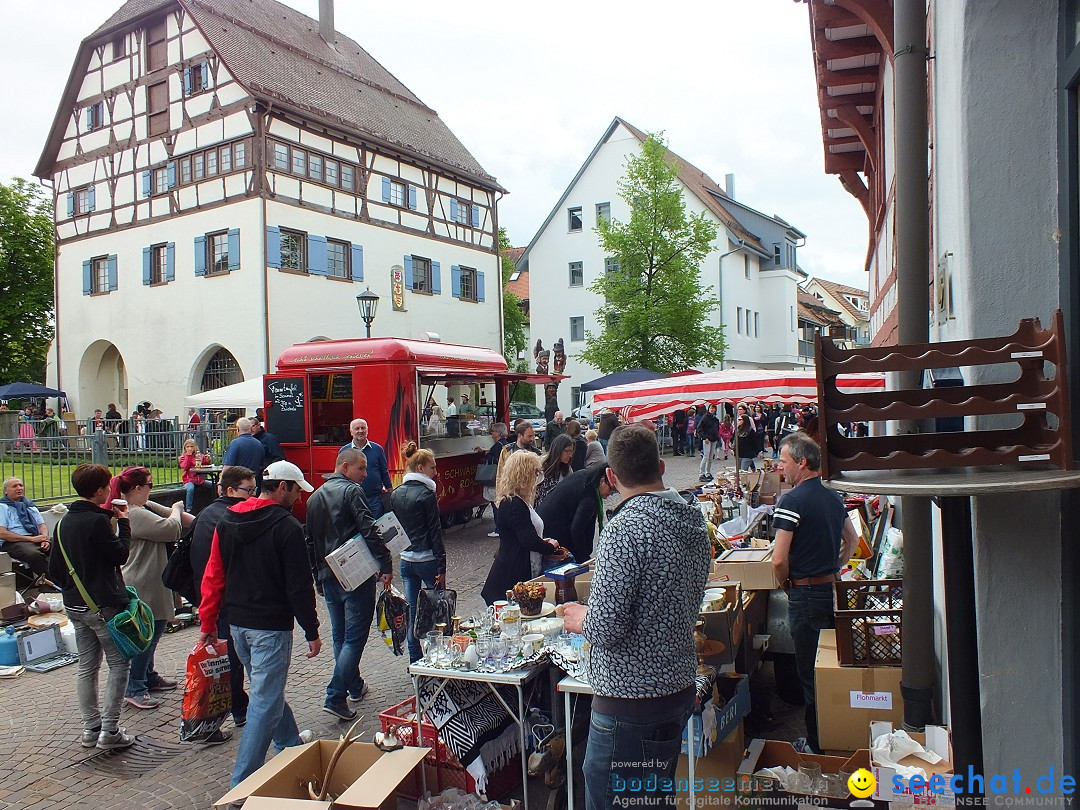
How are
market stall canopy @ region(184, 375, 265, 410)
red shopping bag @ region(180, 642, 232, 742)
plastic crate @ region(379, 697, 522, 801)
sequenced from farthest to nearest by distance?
market stall canopy @ region(184, 375, 265, 410) < red shopping bag @ region(180, 642, 232, 742) < plastic crate @ region(379, 697, 522, 801)

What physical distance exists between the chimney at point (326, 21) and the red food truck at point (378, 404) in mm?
21832

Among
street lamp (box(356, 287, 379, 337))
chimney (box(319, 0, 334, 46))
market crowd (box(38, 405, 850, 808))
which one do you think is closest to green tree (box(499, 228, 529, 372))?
chimney (box(319, 0, 334, 46))

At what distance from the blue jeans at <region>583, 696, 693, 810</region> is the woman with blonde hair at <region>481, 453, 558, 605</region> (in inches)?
107

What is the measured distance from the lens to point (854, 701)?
441 cm

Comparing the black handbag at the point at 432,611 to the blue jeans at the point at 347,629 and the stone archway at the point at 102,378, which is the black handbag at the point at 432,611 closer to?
the blue jeans at the point at 347,629

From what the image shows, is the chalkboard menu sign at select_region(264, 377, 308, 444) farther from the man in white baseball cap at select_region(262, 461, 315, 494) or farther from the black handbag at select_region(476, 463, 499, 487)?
the man in white baseball cap at select_region(262, 461, 315, 494)

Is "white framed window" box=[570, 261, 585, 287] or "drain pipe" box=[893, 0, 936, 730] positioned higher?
"white framed window" box=[570, 261, 585, 287]

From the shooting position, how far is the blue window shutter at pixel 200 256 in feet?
77.9

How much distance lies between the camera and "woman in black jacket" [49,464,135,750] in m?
5.19

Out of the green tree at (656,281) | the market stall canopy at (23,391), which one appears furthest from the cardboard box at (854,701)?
the market stall canopy at (23,391)

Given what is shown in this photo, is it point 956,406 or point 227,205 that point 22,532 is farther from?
point 227,205

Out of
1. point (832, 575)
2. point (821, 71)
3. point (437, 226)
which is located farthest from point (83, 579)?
point (437, 226)

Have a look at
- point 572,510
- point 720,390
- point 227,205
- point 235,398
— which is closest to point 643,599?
point 572,510

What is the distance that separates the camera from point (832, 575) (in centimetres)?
482
